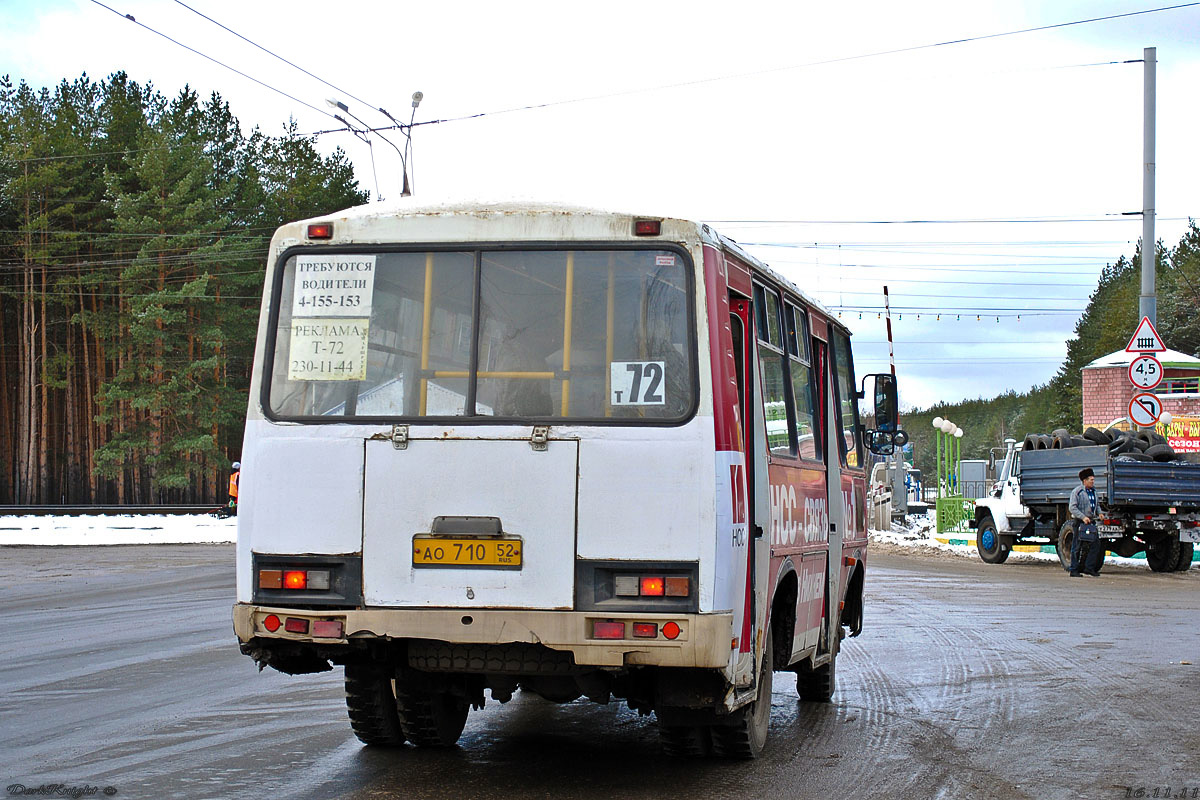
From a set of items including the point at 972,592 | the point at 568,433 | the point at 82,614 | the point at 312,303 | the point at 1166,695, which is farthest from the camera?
the point at 972,592

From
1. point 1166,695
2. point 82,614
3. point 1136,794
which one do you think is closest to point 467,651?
point 1136,794

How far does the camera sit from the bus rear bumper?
19.8 ft

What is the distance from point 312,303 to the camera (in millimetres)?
6770

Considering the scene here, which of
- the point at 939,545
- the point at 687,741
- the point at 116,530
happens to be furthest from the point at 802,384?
the point at 116,530

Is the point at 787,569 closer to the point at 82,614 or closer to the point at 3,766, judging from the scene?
the point at 3,766

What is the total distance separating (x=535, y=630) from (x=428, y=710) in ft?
4.86

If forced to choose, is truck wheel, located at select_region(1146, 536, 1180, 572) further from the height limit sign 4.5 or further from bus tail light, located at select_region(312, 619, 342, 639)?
bus tail light, located at select_region(312, 619, 342, 639)

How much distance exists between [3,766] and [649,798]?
10.5ft

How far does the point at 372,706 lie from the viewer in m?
7.33

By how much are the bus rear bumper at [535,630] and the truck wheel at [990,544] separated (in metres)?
24.6

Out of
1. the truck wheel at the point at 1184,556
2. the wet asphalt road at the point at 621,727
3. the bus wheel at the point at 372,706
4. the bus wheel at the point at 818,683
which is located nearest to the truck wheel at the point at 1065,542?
the truck wheel at the point at 1184,556

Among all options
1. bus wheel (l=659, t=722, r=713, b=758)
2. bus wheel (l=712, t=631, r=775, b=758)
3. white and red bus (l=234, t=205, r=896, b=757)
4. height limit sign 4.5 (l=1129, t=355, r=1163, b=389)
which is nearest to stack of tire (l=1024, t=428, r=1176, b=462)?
height limit sign 4.5 (l=1129, t=355, r=1163, b=389)

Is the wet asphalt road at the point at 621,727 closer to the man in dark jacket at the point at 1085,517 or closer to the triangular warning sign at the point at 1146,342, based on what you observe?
the triangular warning sign at the point at 1146,342

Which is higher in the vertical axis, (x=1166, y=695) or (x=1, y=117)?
(x=1, y=117)
